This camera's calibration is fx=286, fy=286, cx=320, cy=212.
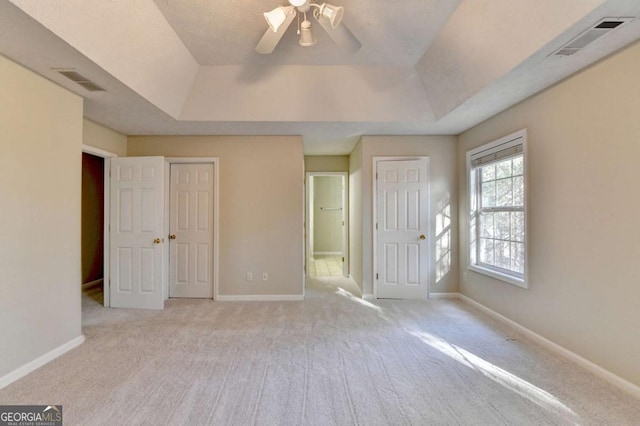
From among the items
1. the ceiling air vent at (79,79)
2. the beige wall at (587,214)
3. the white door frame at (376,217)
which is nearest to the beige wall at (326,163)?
the white door frame at (376,217)

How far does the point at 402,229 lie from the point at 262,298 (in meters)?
2.33

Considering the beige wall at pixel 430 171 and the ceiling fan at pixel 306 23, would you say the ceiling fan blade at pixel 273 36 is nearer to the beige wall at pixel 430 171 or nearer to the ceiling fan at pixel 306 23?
the ceiling fan at pixel 306 23

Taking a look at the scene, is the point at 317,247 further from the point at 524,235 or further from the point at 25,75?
the point at 25,75

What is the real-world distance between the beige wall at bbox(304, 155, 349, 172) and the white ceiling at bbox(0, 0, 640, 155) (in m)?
1.40

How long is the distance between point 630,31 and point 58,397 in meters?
4.57

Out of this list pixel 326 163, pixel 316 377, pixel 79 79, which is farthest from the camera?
pixel 326 163

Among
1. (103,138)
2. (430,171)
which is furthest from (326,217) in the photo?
(103,138)

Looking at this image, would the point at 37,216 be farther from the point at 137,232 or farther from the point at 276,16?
the point at 276,16

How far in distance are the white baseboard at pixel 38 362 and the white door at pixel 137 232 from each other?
1049 mm

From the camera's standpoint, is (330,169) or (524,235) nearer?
(524,235)

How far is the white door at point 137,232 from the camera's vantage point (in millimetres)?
3838

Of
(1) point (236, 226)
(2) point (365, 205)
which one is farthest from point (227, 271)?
(2) point (365, 205)

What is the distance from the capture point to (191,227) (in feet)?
14.1

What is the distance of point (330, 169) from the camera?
575 cm
